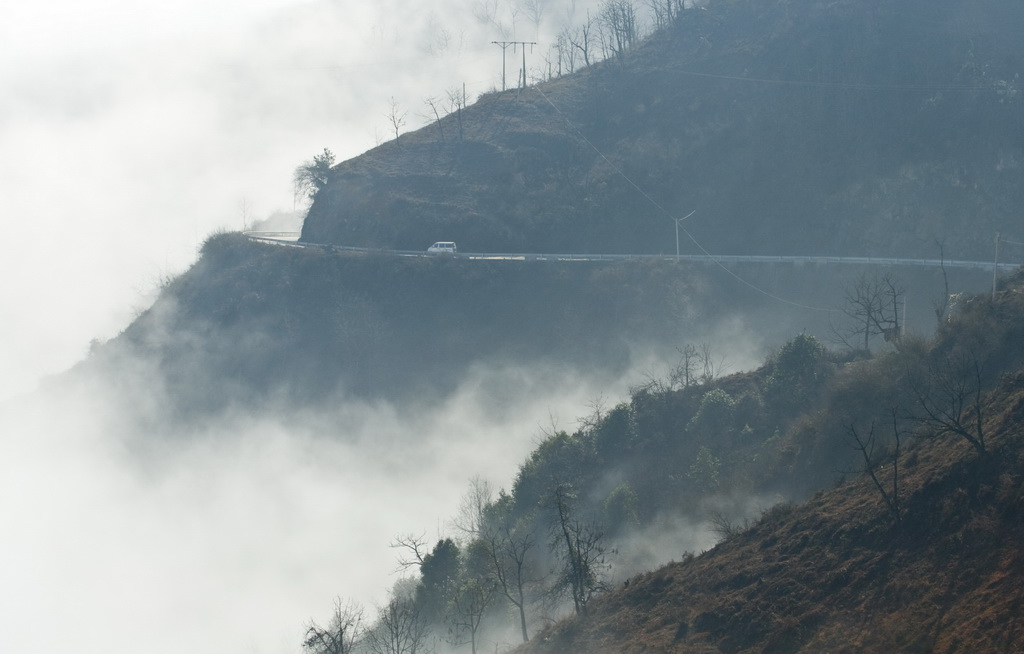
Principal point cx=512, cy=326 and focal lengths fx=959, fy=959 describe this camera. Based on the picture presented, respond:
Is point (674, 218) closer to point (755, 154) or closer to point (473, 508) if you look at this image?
point (755, 154)

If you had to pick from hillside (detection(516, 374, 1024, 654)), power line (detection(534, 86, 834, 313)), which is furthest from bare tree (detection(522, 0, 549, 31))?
hillside (detection(516, 374, 1024, 654))

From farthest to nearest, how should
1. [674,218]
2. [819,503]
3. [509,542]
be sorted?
[674,218] < [509,542] < [819,503]

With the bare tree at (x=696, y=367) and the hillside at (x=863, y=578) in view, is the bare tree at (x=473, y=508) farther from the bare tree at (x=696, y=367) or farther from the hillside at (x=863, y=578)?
the hillside at (x=863, y=578)

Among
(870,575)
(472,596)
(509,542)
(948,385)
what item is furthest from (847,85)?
(870,575)

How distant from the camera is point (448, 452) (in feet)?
245

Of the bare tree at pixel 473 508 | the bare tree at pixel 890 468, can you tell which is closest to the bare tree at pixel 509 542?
the bare tree at pixel 473 508

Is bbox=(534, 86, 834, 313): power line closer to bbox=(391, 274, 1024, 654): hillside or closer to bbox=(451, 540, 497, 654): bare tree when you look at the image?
bbox=(391, 274, 1024, 654): hillside

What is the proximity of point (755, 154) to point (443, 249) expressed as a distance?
3348cm

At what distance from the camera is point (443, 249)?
91.1m

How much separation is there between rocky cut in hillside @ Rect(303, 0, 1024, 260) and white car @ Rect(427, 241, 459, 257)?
2270 millimetres

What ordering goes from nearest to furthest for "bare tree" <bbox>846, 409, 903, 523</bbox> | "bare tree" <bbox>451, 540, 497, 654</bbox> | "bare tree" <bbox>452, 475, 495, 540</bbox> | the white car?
"bare tree" <bbox>846, 409, 903, 523</bbox> → "bare tree" <bbox>451, 540, 497, 654</bbox> → "bare tree" <bbox>452, 475, 495, 540</bbox> → the white car

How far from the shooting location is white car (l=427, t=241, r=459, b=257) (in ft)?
298

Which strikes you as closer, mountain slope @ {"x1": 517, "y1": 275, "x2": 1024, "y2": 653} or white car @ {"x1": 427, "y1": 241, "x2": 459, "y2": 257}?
mountain slope @ {"x1": 517, "y1": 275, "x2": 1024, "y2": 653}

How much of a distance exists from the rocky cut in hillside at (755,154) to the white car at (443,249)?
227 centimetres
